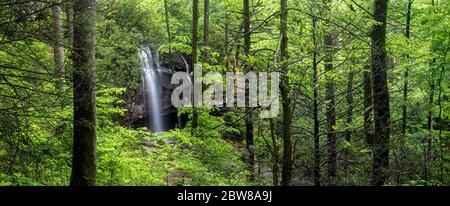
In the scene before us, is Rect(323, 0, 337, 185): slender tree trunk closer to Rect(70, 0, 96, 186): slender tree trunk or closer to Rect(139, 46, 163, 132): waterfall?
Rect(70, 0, 96, 186): slender tree trunk

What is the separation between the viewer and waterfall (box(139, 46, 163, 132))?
22781 millimetres

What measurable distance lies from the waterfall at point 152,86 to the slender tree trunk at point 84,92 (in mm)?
15675

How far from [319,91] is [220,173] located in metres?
3.26

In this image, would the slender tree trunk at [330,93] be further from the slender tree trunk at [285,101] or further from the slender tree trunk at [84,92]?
the slender tree trunk at [84,92]

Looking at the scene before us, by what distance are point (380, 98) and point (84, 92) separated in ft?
21.8

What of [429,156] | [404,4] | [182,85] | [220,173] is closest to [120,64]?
[182,85]

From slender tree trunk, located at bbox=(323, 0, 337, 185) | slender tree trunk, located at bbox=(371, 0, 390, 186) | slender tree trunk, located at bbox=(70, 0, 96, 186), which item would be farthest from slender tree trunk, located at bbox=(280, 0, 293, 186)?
slender tree trunk, located at bbox=(70, 0, 96, 186)

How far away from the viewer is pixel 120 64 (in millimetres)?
19328

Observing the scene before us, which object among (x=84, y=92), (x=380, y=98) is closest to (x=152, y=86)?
(x=380, y=98)

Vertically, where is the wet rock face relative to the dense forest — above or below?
above

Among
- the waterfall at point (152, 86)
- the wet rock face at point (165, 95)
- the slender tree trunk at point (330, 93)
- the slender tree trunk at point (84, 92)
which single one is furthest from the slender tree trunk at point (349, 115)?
the waterfall at point (152, 86)

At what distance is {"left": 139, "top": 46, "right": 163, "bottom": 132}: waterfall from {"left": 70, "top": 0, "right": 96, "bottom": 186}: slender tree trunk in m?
15.7

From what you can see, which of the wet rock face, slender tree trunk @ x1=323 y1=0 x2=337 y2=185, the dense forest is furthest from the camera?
the wet rock face
